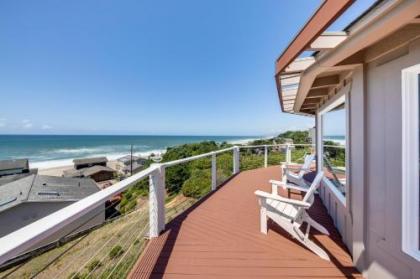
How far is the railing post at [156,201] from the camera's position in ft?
8.71

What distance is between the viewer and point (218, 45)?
1445cm

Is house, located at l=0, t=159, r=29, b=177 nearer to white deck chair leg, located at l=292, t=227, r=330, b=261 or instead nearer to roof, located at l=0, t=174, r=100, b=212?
roof, located at l=0, t=174, r=100, b=212

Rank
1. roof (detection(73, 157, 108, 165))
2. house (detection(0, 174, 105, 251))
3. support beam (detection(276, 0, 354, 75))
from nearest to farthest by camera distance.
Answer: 1. support beam (detection(276, 0, 354, 75))
2. house (detection(0, 174, 105, 251))
3. roof (detection(73, 157, 108, 165))

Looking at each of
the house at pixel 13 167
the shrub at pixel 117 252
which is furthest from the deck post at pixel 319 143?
the house at pixel 13 167

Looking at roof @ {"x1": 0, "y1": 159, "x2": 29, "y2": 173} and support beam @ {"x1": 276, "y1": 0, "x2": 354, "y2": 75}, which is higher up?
support beam @ {"x1": 276, "y1": 0, "x2": 354, "y2": 75}

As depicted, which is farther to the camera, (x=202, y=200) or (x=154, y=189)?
(x=202, y=200)

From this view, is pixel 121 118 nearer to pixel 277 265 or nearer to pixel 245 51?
pixel 245 51

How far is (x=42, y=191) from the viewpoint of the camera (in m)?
12.1

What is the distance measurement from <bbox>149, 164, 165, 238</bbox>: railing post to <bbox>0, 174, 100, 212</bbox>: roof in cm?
1196

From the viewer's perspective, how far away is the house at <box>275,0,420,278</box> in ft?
4.33

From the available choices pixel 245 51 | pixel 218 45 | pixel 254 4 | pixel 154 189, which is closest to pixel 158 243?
pixel 154 189

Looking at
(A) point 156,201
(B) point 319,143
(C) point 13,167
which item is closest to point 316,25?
(A) point 156,201

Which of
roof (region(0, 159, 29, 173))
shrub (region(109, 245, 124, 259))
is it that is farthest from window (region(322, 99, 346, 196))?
roof (region(0, 159, 29, 173))

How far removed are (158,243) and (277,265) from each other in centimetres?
137
